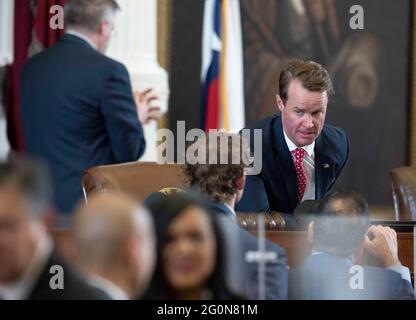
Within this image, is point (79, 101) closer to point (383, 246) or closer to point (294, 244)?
point (294, 244)

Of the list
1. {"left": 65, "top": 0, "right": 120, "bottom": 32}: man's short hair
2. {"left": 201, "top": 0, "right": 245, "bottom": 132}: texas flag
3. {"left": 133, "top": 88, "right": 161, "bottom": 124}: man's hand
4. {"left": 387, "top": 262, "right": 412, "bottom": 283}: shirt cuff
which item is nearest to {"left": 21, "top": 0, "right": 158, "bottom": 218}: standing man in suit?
{"left": 65, "top": 0, "right": 120, "bottom": 32}: man's short hair

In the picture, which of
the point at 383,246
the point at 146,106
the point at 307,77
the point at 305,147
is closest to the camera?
the point at 383,246

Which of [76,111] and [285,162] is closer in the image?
[285,162]

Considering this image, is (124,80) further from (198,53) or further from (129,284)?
(129,284)

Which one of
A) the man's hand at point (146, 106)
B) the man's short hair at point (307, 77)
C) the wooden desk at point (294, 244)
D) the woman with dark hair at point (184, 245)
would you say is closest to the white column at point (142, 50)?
the man's hand at point (146, 106)

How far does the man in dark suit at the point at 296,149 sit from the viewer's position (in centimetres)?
446

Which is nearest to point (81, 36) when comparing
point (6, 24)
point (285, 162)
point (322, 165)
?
point (285, 162)

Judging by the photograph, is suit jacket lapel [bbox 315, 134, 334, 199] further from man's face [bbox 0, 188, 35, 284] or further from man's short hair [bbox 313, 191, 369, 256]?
man's face [bbox 0, 188, 35, 284]

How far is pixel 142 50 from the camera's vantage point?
6.99 meters

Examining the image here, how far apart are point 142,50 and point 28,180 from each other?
17.0ft

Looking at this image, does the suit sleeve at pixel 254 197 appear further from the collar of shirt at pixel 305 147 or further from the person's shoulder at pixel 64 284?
the person's shoulder at pixel 64 284

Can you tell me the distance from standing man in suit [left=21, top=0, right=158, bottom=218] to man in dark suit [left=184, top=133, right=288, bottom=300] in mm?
1484

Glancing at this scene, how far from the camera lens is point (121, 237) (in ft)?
6.06

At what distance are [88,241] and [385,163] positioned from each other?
6.33m
